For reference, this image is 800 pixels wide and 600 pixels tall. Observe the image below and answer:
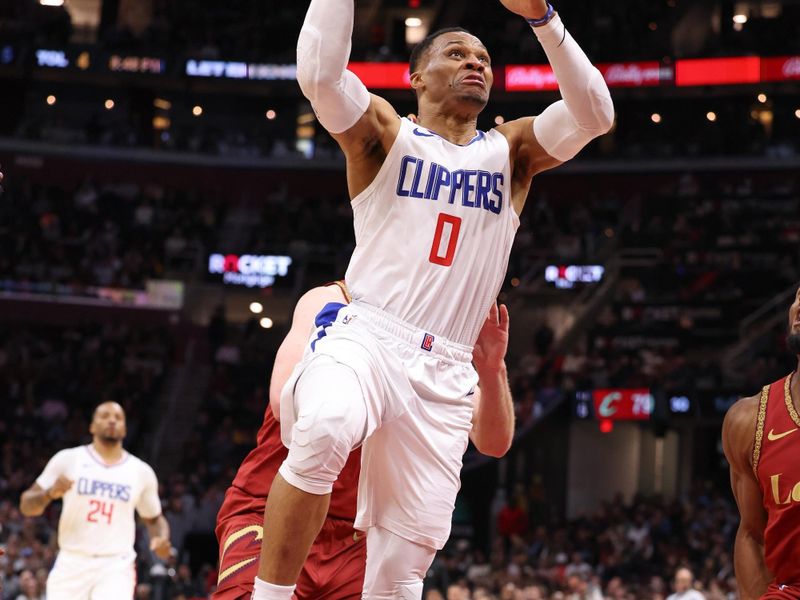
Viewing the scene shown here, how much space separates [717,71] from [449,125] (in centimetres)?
2813

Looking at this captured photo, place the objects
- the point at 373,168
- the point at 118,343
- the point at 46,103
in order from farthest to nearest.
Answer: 1. the point at 46,103
2. the point at 118,343
3. the point at 373,168

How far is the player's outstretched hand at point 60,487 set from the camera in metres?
10.7

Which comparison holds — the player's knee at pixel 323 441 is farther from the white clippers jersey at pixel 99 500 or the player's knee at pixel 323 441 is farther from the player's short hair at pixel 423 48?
the white clippers jersey at pixel 99 500

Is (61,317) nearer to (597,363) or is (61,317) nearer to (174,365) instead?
(174,365)

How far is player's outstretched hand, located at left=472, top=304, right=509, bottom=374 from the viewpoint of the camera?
5465mm

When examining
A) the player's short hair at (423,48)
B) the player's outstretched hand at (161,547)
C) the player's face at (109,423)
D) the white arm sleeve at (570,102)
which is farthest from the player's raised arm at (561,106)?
the player's face at (109,423)

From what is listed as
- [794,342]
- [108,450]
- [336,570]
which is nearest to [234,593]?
[336,570]

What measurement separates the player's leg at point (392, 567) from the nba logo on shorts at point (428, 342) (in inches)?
27.7

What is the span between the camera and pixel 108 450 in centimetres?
1177

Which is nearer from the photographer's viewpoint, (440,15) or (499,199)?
(499,199)

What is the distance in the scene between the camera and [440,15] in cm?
3762

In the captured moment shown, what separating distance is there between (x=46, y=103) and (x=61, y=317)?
792 cm

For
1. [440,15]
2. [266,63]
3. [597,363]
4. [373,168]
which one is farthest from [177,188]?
[373,168]

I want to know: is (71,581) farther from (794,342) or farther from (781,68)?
(781,68)
